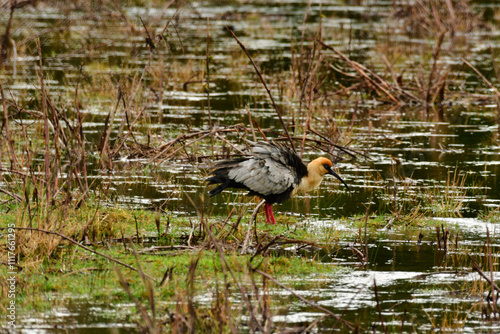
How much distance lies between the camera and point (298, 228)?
8.25 m

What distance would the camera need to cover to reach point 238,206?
9039 mm

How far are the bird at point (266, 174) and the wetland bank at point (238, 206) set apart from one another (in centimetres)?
31

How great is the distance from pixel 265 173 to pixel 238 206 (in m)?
0.88

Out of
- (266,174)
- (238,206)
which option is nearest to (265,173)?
(266,174)

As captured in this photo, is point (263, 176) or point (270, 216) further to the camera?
point (270, 216)

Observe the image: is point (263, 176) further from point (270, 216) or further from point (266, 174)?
point (270, 216)

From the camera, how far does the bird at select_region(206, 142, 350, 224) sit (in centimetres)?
830

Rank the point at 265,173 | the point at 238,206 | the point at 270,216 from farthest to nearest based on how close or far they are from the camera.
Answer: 1. the point at 238,206
2. the point at 270,216
3. the point at 265,173

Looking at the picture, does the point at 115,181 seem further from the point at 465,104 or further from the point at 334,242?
the point at 465,104

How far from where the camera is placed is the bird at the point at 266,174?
327 inches

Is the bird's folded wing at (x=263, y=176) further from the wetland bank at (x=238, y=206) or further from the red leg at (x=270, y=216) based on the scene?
the wetland bank at (x=238, y=206)

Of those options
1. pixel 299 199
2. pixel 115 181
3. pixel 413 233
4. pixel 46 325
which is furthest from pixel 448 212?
pixel 46 325

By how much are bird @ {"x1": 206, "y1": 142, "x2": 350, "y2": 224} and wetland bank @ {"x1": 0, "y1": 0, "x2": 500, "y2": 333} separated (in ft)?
1.01

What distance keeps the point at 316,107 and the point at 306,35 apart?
311 inches
